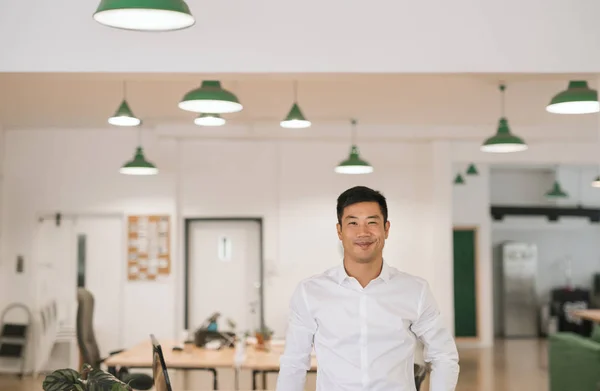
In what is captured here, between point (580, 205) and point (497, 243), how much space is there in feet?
5.89

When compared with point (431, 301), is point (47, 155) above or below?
above

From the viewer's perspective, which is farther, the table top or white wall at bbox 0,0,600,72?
the table top

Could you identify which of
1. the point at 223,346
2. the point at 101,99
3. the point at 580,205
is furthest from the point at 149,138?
the point at 580,205

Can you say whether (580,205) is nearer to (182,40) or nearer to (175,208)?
(175,208)

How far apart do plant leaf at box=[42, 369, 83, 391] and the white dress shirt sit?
0.79 meters

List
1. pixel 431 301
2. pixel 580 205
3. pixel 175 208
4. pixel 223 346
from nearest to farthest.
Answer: pixel 431 301 < pixel 223 346 < pixel 175 208 < pixel 580 205

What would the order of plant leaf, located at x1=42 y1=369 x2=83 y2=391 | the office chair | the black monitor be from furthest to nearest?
the office chair < the black monitor < plant leaf, located at x1=42 y1=369 x2=83 y2=391

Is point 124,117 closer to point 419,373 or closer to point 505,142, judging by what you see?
point 505,142

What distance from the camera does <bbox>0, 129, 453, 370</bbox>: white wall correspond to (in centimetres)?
1083

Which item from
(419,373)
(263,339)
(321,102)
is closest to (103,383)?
(419,373)

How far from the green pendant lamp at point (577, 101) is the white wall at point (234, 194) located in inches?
237

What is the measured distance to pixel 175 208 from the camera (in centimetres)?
1083

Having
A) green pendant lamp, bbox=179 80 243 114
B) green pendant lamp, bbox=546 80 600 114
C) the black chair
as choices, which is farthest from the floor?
green pendant lamp, bbox=179 80 243 114

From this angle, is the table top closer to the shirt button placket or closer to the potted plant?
the potted plant
